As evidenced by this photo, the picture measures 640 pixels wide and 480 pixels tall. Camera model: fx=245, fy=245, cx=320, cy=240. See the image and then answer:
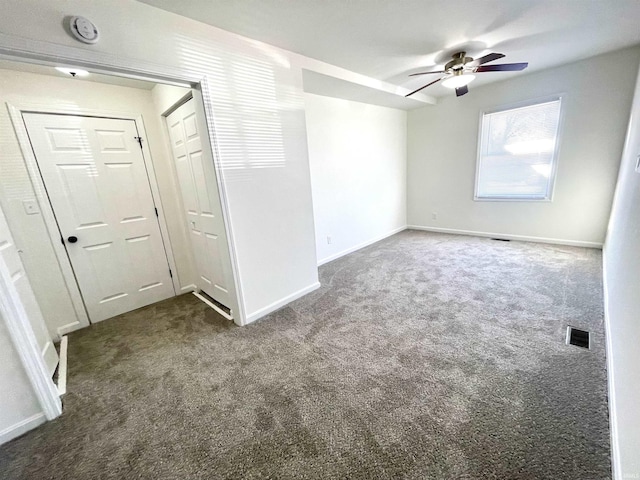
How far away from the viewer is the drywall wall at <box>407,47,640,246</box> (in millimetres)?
3242

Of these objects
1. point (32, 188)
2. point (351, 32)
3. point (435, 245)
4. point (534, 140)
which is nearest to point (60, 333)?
point (32, 188)

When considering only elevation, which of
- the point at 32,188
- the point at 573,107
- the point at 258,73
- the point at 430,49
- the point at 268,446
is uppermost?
the point at 430,49

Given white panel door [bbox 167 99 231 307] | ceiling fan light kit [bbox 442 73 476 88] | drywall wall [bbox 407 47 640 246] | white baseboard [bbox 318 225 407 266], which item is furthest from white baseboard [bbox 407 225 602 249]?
white panel door [bbox 167 99 231 307]

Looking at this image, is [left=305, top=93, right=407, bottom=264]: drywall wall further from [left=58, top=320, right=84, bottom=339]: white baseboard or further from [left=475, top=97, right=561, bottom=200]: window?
[left=58, top=320, right=84, bottom=339]: white baseboard

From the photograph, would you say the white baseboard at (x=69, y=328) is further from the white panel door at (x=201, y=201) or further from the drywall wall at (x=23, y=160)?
the white panel door at (x=201, y=201)

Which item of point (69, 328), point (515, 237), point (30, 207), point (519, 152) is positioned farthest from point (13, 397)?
point (519, 152)

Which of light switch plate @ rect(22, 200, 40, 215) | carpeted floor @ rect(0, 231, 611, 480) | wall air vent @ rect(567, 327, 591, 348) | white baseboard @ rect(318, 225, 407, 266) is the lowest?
carpeted floor @ rect(0, 231, 611, 480)

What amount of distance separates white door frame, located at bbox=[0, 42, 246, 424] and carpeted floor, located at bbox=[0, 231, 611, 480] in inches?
14.9

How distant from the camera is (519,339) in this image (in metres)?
1.95

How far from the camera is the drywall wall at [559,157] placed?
128 inches

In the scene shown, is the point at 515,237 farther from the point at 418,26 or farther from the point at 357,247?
the point at 418,26

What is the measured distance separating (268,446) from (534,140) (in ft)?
17.0

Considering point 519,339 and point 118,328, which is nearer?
point 519,339

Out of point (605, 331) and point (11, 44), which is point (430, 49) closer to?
point (605, 331)
